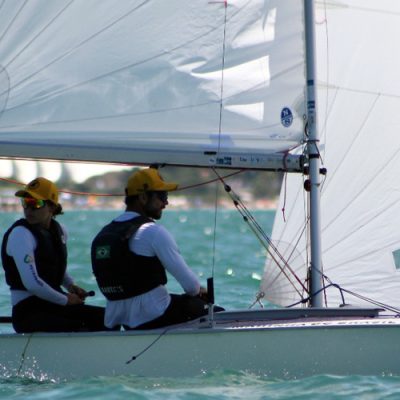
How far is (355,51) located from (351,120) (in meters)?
0.34

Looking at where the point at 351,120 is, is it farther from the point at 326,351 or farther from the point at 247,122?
the point at 326,351

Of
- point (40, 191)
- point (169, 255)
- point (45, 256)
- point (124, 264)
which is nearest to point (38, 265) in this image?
point (45, 256)

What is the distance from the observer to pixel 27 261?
5.35 metres

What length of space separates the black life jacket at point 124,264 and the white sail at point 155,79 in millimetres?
437

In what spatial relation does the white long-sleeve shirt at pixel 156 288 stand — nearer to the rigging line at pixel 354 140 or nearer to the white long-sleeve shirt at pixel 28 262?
the white long-sleeve shirt at pixel 28 262

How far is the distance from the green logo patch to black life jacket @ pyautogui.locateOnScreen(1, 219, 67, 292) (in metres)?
0.27

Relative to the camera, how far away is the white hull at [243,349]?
17.0ft

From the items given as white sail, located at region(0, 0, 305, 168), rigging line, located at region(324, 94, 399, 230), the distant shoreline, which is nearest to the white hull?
white sail, located at region(0, 0, 305, 168)

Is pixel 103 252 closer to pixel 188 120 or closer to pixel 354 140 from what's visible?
pixel 188 120

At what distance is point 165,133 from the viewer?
18.5 ft

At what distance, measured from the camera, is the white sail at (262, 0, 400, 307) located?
6.12m

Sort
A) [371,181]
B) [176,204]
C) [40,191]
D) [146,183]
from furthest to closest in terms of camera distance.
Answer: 1. [176,204]
2. [371,181]
3. [40,191]
4. [146,183]

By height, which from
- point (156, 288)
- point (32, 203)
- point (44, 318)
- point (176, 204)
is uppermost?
point (176, 204)

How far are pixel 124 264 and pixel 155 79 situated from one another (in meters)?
0.94
